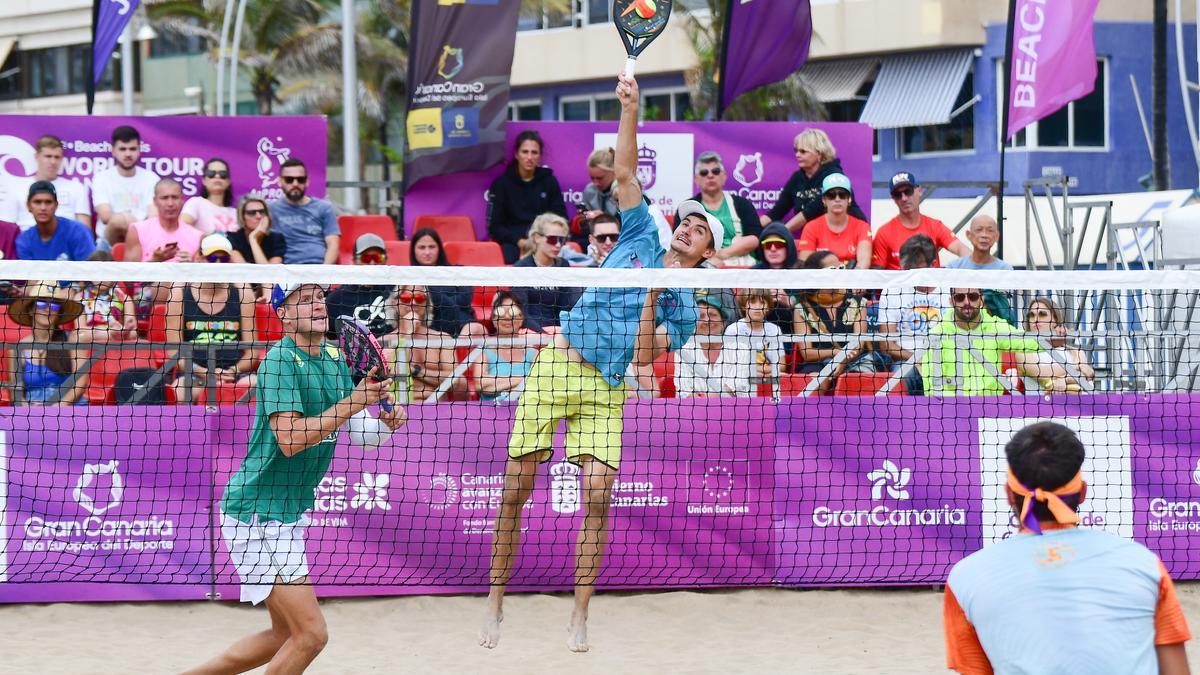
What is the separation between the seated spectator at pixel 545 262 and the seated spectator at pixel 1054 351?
2.94 metres

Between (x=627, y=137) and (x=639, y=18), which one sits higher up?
(x=639, y=18)

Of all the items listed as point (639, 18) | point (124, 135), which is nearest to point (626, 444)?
point (639, 18)

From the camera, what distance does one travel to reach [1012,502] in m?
3.76

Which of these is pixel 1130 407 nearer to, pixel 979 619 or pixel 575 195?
pixel 575 195

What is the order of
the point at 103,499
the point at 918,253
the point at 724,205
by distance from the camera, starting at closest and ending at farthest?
the point at 103,499 → the point at 918,253 → the point at 724,205

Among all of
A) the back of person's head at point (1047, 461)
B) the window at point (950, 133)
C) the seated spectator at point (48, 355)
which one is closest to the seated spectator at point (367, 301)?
the seated spectator at point (48, 355)

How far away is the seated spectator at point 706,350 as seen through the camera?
9330mm

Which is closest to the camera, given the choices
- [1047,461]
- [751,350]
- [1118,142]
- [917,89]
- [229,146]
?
[1047,461]

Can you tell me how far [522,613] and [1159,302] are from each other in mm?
5426

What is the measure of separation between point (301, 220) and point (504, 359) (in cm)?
253

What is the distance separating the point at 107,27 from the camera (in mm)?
12891

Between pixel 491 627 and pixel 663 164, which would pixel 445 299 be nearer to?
pixel 491 627

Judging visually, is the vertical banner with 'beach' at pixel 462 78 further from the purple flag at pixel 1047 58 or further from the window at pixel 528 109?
the window at pixel 528 109

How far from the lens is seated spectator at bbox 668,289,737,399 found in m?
9.33
